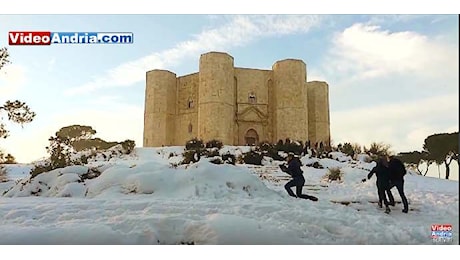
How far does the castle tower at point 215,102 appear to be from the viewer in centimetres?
2419

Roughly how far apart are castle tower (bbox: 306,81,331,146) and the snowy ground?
17.9m

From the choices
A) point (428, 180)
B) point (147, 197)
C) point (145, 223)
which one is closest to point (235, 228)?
point (145, 223)

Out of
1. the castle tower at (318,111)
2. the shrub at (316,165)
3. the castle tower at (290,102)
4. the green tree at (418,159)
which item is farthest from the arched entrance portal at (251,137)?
the green tree at (418,159)

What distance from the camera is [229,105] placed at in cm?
2508

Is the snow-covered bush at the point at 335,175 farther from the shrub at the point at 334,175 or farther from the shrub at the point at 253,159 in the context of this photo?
the shrub at the point at 253,159

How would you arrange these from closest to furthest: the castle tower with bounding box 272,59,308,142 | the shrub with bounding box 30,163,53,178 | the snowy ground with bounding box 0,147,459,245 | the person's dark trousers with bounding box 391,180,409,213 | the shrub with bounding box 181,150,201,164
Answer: the snowy ground with bounding box 0,147,459,245
the person's dark trousers with bounding box 391,180,409,213
the shrub with bounding box 30,163,53,178
the shrub with bounding box 181,150,201,164
the castle tower with bounding box 272,59,308,142

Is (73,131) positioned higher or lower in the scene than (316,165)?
higher

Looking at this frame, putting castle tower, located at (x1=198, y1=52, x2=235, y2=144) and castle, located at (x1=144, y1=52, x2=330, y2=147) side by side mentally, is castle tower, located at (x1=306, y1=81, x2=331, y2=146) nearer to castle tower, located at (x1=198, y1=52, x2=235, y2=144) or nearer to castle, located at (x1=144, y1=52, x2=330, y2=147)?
castle, located at (x1=144, y1=52, x2=330, y2=147)

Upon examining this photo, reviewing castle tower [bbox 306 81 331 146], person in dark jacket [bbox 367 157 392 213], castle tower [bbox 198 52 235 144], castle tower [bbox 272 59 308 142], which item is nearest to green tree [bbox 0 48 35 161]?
person in dark jacket [bbox 367 157 392 213]

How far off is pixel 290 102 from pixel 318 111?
3.42 metres

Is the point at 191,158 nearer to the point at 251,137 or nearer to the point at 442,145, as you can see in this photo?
the point at 442,145

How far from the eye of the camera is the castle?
24484mm

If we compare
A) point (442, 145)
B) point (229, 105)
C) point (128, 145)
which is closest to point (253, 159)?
point (128, 145)
